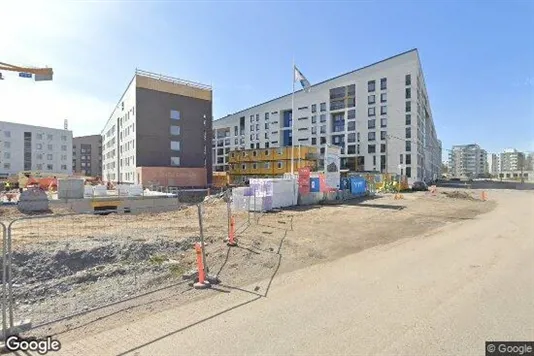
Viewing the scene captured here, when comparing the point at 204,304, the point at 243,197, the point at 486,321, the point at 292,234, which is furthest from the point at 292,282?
the point at 243,197

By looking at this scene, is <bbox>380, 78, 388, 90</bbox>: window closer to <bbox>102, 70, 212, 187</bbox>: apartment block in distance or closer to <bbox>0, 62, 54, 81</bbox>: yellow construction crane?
<bbox>102, 70, 212, 187</bbox>: apartment block in distance

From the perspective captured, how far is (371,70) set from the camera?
3000 inches

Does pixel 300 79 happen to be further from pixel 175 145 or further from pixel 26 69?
pixel 175 145

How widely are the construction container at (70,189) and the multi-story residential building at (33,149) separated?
245 feet

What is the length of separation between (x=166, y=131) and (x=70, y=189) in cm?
3182

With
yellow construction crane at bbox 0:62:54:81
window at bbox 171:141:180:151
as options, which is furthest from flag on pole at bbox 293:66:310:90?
window at bbox 171:141:180:151

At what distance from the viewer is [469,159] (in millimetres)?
170500

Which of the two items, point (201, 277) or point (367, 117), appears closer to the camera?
point (201, 277)

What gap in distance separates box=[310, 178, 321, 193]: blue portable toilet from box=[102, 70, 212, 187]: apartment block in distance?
114 ft

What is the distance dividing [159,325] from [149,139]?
54105 mm

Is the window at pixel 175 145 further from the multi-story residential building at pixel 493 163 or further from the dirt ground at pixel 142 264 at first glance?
the multi-story residential building at pixel 493 163

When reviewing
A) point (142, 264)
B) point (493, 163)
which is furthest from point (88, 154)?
point (493, 163)

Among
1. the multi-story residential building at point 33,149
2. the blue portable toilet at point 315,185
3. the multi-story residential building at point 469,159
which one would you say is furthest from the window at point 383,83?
the multi-story residential building at point 469,159

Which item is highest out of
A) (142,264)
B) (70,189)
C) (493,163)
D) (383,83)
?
(383,83)
